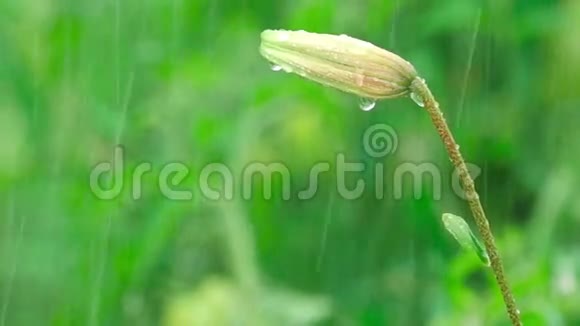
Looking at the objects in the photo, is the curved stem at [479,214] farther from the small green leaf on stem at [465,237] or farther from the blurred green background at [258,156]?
the blurred green background at [258,156]

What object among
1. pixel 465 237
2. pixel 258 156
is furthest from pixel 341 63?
pixel 258 156

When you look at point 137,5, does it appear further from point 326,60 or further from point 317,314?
point 326,60

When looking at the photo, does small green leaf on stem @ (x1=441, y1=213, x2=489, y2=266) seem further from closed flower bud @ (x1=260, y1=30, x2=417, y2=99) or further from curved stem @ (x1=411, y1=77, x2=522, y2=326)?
closed flower bud @ (x1=260, y1=30, x2=417, y2=99)

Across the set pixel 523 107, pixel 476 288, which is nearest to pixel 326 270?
pixel 476 288

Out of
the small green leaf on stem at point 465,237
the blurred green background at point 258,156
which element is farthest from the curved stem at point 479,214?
the blurred green background at point 258,156

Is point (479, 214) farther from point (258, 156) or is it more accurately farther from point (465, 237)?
point (258, 156)

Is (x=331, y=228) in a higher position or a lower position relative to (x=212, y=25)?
lower

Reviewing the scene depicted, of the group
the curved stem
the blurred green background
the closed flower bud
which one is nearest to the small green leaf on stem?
the curved stem
